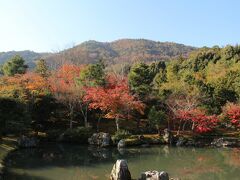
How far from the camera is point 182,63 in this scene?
6569 cm

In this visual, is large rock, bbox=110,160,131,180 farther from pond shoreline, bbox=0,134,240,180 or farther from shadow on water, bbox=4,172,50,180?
pond shoreline, bbox=0,134,240,180

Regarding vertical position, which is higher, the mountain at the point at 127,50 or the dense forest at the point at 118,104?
the mountain at the point at 127,50

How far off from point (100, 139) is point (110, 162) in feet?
29.0

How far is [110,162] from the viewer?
24875mm

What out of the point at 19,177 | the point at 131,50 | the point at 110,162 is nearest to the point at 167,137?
the point at 110,162

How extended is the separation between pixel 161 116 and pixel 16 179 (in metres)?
20.5

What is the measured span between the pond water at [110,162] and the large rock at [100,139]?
165cm

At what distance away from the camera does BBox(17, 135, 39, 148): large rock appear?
102 feet

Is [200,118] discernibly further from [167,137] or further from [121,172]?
[121,172]

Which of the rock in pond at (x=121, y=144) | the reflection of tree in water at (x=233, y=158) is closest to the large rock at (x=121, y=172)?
the reflection of tree in water at (x=233, y=158)

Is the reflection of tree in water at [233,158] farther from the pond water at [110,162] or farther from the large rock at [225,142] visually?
the large rock at [225,142]

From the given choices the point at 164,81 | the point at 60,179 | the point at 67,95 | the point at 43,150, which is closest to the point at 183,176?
the point at 60,179

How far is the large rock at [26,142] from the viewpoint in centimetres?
3103

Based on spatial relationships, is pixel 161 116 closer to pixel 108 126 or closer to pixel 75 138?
pixel 108 126
